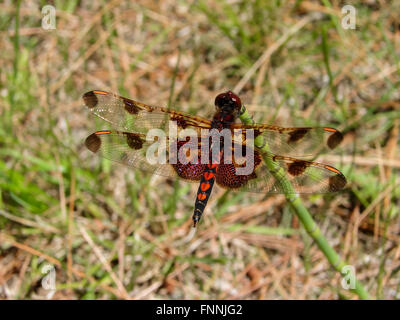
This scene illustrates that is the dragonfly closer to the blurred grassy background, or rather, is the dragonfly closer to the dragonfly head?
the dragonfly head

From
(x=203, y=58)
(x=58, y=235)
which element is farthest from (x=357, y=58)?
(x=58, y=235)

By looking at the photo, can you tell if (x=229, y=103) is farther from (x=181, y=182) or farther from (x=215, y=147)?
(x=181, y=182)

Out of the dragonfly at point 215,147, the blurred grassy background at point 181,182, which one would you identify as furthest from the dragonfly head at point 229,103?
the blurred grassy background at point 181,182

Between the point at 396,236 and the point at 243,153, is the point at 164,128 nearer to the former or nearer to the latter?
the point at 243,153

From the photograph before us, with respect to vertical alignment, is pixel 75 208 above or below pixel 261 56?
below

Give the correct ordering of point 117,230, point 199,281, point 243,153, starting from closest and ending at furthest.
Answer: point 243,153
point 199,281
point 117,230

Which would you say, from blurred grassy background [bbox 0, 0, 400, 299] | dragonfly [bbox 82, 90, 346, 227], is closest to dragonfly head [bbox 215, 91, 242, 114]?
dragonfly [bbox 82, 90, 346, 227]
